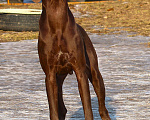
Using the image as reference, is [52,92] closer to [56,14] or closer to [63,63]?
[63,63]

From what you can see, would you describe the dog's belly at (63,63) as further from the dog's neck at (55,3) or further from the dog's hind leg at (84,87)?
the dog's neck at (55,3)

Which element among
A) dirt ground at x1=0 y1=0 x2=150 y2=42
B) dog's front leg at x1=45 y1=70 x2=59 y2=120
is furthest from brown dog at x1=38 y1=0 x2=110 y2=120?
dirt ground at x1=0 y1=0 x2=150 y2=42

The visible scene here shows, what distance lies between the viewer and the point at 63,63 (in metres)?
3.74

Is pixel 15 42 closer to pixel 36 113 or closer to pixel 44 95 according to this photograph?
pixel 44 95

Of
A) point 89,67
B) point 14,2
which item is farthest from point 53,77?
point 14,2

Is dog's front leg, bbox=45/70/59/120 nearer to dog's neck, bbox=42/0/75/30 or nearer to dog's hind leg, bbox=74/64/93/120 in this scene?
dog's hind leg, bbox=74/64/93/120

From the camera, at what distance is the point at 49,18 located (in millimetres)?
3652

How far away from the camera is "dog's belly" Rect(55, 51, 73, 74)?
12.1 feet

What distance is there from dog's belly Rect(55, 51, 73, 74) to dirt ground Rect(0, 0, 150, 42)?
36.9 feet

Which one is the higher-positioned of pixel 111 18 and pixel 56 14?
pixel 56 14

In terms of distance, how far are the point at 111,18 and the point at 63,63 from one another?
57.0ft

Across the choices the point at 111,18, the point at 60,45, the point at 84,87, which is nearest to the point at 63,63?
the point at 60,45

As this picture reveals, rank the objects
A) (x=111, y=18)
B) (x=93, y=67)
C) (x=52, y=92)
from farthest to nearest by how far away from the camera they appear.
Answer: (x=111, y=18), (x=93, y=67), (x=52, y=92)

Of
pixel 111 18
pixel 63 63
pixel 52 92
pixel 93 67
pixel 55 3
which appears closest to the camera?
pixel 55 3
